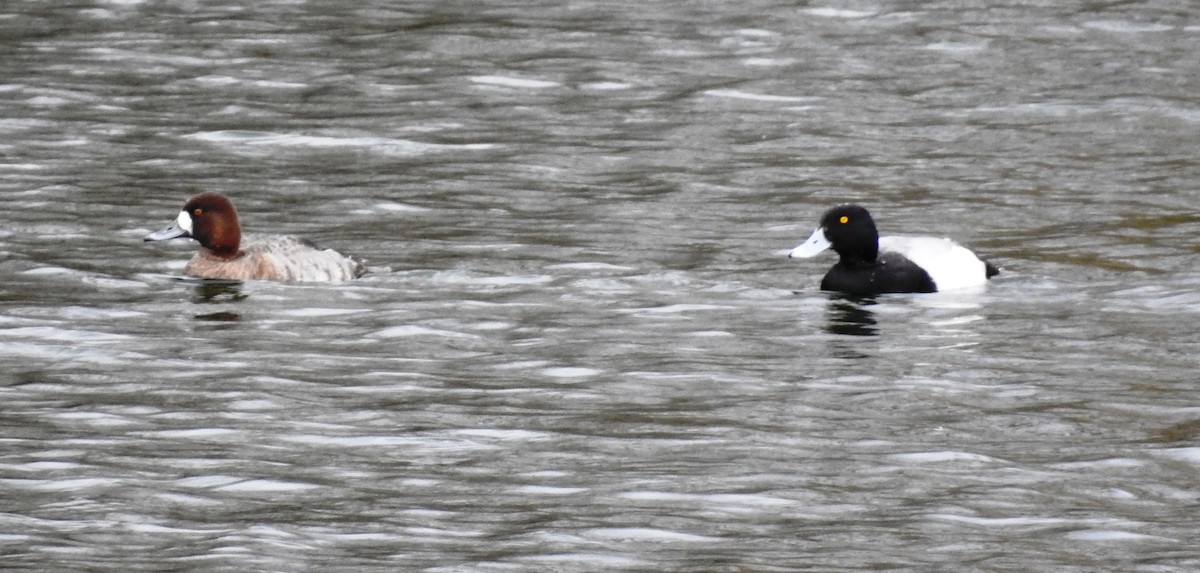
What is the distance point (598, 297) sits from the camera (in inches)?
592

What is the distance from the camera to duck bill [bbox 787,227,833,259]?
16031 mm

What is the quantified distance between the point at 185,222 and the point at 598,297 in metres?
3.18

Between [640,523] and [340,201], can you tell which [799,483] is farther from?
[340,201]

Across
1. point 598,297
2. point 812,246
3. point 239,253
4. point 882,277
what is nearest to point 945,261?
point 882,277

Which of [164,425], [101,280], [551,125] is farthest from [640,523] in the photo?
[551,125]

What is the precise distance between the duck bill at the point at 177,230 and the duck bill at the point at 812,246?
13.6 ft

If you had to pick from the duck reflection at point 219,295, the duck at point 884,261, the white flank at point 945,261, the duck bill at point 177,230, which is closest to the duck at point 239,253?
the duck bill at point 177,230

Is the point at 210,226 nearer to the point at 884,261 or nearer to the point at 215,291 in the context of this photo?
the point at 215,291

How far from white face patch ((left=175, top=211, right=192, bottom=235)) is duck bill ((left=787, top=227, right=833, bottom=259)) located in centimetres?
411

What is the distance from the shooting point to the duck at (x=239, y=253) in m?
15.6

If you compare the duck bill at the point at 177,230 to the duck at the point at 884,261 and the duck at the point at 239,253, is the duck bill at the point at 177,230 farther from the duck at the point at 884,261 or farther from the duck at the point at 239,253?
the duck at the point at 884,261

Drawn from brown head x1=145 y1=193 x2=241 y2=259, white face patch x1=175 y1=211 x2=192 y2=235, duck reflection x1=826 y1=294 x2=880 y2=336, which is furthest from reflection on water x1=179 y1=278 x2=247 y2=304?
duck reflection x1=826 y1=294 x2=880 y2=336

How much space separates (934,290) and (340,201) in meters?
5.45

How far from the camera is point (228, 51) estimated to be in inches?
1027
